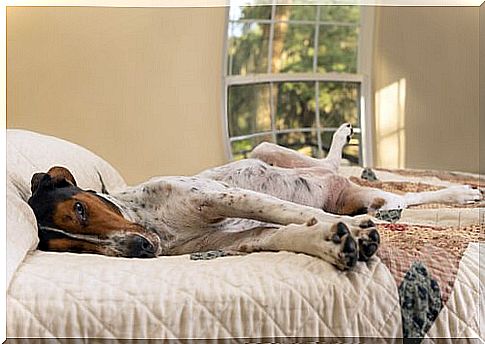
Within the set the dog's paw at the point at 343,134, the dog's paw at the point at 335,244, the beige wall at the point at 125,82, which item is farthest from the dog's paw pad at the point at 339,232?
the beige wall at the point at 125,82

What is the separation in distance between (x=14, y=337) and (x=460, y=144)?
2.60m

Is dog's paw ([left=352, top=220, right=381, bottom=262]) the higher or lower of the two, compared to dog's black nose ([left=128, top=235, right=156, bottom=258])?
higher

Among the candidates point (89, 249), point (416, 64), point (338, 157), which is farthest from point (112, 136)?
point (89, 249)

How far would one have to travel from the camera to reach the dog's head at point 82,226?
4.78 ft

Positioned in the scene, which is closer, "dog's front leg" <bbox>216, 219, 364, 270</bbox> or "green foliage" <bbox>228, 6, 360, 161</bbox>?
"dog's front leg" <bbox>216, 219, 364, 270</bbox>

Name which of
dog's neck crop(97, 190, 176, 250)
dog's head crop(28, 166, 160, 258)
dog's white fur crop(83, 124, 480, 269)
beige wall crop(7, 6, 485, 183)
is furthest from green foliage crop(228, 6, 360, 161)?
dog's head crop(28, 166, 160, 258)

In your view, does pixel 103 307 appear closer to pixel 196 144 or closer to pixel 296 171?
pixel 296 171

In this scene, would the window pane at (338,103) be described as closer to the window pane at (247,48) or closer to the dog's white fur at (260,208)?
the window pane at (247,48)

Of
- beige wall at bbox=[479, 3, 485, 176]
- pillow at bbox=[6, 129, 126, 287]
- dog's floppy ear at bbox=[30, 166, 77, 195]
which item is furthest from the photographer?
beige wall at bbox=[479, 3, 485, 176]

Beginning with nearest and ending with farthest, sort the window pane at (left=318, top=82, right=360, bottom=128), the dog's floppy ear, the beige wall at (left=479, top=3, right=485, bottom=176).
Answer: the dog's floppy ear → the beige wall at (left=479, top=3, right=485, bottom=176) → the window pane at (left=318, top=82, right=360, bottom=128)

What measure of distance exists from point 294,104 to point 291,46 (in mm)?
250

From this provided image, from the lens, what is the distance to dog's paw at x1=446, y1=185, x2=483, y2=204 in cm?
205

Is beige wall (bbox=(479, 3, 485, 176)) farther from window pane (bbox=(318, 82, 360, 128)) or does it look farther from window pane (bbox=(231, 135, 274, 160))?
window pane (bbox=(231, 135, 274, 160))

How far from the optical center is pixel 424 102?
3.48 meters
